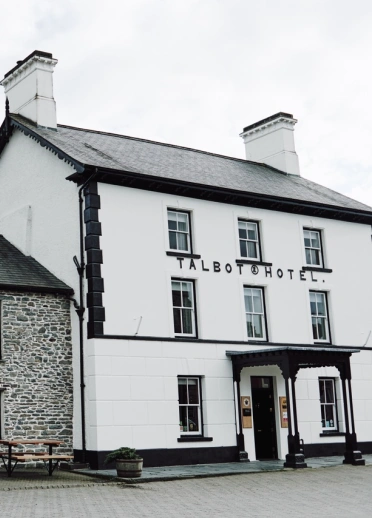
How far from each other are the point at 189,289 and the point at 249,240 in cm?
294

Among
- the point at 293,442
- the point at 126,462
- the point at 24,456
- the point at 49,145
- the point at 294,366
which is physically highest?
the point at 49,145

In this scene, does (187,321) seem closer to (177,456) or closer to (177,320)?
(177,320)

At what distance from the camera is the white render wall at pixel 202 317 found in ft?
68.0

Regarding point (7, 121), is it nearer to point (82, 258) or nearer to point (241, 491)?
point (82, 258)

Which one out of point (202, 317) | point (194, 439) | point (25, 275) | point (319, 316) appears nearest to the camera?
point (194, 439)

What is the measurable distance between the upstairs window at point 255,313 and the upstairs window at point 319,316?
2092 mm

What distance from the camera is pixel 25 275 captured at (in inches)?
862

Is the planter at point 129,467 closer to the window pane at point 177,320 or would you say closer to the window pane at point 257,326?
the window pane at point 177,320

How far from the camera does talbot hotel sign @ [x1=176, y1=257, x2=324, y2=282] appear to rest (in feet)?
75.5

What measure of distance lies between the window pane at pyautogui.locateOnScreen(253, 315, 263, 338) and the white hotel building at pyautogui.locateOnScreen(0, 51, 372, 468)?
0.11 feet

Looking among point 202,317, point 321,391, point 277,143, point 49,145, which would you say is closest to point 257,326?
point 202,317

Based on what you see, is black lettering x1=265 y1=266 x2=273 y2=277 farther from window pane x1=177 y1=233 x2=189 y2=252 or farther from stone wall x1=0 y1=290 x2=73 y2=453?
stone wall x1=0 y1=290 x2=73 y2=453

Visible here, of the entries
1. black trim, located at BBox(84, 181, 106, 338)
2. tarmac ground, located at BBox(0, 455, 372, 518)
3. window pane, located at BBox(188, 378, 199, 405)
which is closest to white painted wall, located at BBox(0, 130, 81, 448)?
black trim, located at BBox(84, 181, 106, 338)

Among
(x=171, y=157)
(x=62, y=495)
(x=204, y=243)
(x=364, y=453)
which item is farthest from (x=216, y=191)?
(x=62, y=495)
